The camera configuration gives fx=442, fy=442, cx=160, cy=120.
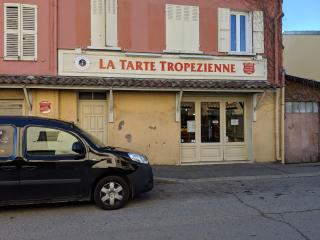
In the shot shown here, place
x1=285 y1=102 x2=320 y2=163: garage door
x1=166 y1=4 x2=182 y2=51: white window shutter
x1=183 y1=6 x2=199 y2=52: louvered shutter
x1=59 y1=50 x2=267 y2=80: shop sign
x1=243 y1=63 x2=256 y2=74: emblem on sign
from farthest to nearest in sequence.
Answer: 1. x1=285 y1=102 x2=320 y2=163: garage door
2. x1=243 y1=63 x2=256 y2=74: emblem on sign
3. x1=183 y1=6 x2=199 y2=52: louvered shutter
4. x1=166 y1=4 x2=182 y2=51: white window shutter
5. x1=59 y1=50 x2=267 y2=80: shop sign

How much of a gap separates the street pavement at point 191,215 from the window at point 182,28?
4948mm

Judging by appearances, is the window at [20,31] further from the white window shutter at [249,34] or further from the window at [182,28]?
the white window shutter at [249,34]

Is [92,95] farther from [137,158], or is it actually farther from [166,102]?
[137,158]

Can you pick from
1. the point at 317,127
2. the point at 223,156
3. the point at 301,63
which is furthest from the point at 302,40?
the point at 223,156

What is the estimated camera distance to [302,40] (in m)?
26.7

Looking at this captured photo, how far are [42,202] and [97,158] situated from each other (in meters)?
1.28

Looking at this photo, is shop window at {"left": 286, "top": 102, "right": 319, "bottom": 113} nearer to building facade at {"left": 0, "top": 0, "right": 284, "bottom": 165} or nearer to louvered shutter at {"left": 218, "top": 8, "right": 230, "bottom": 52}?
building facade at {"left": 0, "top": 0, "right": 284, "bottom": 165}

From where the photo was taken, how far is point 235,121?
620 inches

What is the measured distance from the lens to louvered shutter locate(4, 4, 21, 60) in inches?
524

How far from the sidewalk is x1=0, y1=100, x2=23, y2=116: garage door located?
4550 mm

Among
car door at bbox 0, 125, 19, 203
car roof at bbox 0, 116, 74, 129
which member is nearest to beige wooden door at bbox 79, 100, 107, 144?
car roof at bbox 0, 116, 74, 129

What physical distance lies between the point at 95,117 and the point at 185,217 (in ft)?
24.1

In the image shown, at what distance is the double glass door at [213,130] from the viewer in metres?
15.2

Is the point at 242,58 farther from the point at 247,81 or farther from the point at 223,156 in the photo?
the point at 223,156
